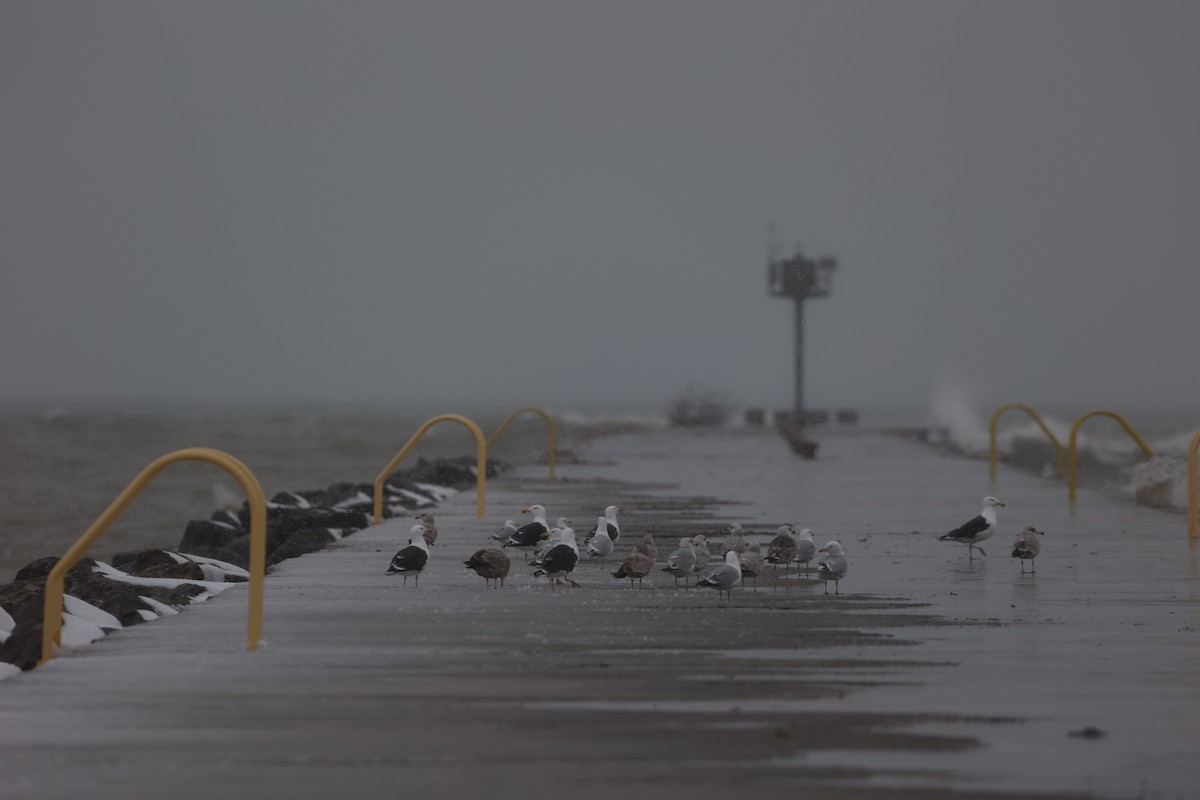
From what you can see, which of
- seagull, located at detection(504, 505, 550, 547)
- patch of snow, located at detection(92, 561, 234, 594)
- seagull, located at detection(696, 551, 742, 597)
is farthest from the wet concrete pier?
seagull, located at detection(504, 505, 550, 547)

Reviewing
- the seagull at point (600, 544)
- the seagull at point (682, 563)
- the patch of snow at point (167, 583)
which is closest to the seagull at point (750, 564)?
the seagull at point (682, 563)

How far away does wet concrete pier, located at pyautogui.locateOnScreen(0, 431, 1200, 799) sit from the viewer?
17.8 feet

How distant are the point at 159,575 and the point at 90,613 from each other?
126 inches

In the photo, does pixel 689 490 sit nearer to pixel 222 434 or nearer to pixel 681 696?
pixel 681 696

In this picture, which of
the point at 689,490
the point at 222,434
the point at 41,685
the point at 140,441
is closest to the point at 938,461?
the point at 689,490

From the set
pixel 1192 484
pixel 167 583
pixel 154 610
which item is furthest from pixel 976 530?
pixel 154 610

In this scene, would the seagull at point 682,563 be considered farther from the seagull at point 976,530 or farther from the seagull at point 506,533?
the seagull at point 506,533

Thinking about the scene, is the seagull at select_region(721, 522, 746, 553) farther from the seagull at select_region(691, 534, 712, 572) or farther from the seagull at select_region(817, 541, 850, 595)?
the seagull at select_region(817, 541, 850, 595)

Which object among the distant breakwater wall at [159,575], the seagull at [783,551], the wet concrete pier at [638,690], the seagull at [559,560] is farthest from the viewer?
the seagull at [783,551]

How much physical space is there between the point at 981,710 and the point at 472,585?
5.14 meters

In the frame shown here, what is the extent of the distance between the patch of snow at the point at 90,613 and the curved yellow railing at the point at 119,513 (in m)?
0.89

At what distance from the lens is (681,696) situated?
680cm

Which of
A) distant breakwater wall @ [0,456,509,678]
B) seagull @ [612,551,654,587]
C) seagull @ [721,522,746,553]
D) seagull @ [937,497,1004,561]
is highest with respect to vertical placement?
seagull @ [937,497,1004,561]

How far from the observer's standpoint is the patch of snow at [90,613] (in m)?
8.85
